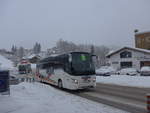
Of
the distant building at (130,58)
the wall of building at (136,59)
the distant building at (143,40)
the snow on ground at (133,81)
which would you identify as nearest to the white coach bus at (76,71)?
the snow on ground at (133,81)

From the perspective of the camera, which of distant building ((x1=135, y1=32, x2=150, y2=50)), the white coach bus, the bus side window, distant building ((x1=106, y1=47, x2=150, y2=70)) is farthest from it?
distant building ((x1=135, y1=32, x2=150, y2=50))

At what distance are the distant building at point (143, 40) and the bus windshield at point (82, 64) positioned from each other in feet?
128

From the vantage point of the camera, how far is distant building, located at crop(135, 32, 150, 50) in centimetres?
4938

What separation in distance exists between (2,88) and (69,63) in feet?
21.7

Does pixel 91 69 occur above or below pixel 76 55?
A: below

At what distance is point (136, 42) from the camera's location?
53000mm

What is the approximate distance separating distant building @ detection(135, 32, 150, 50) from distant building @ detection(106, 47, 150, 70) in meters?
10.9

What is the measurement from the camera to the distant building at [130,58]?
38531 millimetres

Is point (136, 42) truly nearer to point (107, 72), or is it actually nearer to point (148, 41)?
point (148, 41)

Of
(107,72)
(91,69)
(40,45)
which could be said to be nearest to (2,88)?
→ (91,69)

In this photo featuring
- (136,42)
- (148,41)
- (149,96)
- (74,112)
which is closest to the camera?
(149,96)

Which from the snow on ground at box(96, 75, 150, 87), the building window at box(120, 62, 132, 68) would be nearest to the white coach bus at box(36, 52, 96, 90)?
the snow on ground at box(96, 75, 150, 87)

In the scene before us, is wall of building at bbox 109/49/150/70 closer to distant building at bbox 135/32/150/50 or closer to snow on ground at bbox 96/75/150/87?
distant building at bbox 135/32/150/50

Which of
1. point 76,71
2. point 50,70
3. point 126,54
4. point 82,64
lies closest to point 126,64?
point 126,54
